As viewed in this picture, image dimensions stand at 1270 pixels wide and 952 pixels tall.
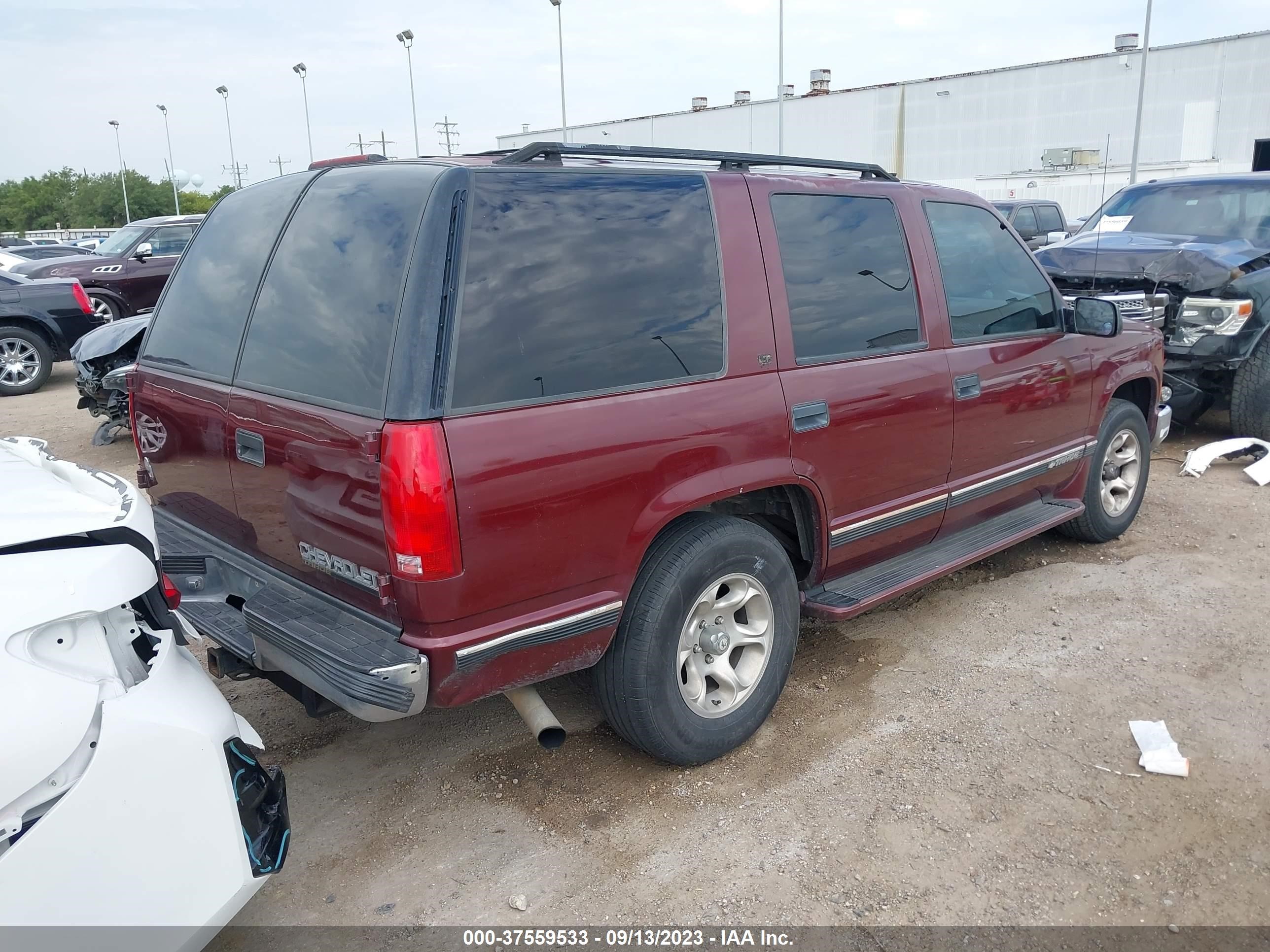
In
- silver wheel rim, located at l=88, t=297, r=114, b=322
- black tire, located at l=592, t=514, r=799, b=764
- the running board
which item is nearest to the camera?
black tire, located at l=592, t=514, r=799, b=764

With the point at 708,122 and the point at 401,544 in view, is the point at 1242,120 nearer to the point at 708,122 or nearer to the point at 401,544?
the point at 708,122

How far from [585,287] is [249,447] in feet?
3.79

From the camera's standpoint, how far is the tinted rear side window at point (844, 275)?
3367mm

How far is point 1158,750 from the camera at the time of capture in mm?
3322

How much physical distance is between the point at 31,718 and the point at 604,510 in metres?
1.47

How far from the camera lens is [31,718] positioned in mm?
1731

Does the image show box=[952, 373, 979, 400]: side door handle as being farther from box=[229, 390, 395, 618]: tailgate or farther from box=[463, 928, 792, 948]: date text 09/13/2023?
box=[229, 390, 395, 618]: tailgate

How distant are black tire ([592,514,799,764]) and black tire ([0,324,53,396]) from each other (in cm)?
1097

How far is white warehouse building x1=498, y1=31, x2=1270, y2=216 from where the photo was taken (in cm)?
3625

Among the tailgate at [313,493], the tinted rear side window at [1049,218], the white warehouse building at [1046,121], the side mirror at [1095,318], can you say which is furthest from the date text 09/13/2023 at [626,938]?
the white warehouse building at [1046,121]

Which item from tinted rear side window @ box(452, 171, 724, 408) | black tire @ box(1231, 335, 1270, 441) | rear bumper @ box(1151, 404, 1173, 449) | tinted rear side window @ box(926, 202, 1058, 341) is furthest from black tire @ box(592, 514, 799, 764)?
black tire @ box(1231, 335, 1270, 441)

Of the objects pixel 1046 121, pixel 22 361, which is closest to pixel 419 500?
pixel 22 361

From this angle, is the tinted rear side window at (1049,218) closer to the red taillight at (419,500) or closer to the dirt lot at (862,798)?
the dirt lot at (862,798)

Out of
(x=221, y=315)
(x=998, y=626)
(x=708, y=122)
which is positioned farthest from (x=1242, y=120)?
(x=221, y=315)
